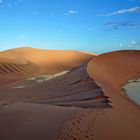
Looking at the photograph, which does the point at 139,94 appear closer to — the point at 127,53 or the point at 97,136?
the point at 97,136

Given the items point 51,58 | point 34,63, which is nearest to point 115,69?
point 34,63

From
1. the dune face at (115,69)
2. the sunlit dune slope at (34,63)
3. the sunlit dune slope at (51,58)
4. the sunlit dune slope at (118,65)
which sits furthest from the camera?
the sunlit dune slope at (51,58)

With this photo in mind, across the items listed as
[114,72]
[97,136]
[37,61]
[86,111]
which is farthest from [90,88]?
[37,61]

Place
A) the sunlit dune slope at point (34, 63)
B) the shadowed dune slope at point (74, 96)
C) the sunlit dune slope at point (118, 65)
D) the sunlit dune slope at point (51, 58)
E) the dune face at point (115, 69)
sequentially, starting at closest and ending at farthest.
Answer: the shadowed dune slope at point (74, 96), the dune face at point (115, 69), the sunlit dune slope at point (118, 65), the sunlit dune slope at point (34, 63), the sunlit dune slope at point (51, 58)

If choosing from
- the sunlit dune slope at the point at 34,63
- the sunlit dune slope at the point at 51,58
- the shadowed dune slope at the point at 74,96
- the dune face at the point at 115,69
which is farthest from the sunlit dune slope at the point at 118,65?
the sunlit dune slope at the point at 51,58

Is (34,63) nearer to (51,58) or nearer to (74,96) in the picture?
(51,58)

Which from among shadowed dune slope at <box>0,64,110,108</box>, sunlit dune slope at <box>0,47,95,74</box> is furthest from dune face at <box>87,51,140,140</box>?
sunlit dune slope at <box>0,47,95,74</box>

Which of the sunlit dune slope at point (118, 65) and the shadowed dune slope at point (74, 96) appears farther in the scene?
the sunlit dune slope at point (118, 65)

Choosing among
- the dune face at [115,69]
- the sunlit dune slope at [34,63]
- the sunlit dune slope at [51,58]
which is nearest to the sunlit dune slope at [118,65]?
the dune face at [115,69]

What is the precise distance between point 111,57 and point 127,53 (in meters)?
4.07

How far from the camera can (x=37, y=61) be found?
35375 millimetres

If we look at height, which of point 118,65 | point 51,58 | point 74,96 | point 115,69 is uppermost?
point 51,58

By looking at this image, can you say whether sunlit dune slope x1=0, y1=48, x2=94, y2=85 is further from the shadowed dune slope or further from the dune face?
the shadowed dune slope

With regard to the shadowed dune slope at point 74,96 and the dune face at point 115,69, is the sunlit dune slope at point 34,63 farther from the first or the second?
the shadowed dune slope at point 74,96
